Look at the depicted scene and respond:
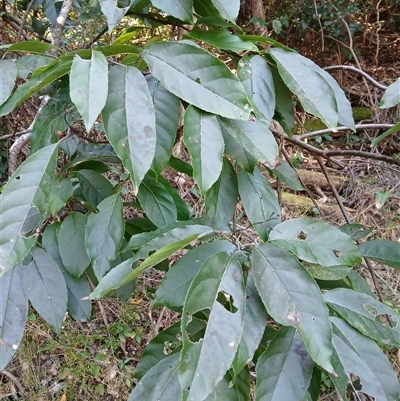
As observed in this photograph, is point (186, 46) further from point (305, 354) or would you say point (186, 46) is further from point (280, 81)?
point (305, 354)

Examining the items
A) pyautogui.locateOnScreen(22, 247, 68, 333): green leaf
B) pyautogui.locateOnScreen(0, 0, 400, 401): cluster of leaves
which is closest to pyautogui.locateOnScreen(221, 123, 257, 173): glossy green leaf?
pyautogui.locateOnScreen(0, 0, 400, 401): cluster of leaves

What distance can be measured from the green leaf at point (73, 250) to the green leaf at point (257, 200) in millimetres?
353

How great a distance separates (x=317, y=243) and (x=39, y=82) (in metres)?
0.50

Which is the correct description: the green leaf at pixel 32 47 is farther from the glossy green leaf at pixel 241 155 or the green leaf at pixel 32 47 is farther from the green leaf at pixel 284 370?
the green leaf at pixel 284 370

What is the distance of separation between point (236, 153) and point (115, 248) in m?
0.31

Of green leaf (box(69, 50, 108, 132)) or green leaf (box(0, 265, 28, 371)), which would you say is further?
green leaf (box(0, 265, 28, 371))

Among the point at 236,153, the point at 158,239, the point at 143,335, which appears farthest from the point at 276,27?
the point at 158,239

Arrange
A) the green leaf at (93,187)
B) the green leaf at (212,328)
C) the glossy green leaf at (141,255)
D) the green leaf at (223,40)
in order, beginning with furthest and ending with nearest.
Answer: the green leaf at (93,187)
the green leaf at (223,40)
the glossy green leaf at (141,255)
the green leaf at (212,328)

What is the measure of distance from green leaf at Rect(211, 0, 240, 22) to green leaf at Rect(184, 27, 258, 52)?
0.03m

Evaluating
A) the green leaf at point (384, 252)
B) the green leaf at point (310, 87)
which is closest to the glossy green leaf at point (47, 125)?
the green leaf at point (310, 87)

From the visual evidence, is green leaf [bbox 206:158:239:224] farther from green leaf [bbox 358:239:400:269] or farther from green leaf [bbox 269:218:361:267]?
green leaf [bbox 358:239:400:269]

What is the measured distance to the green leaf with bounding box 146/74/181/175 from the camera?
667 millimetres

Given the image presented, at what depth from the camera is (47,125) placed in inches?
31.2

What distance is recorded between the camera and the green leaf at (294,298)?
50 centimetres
